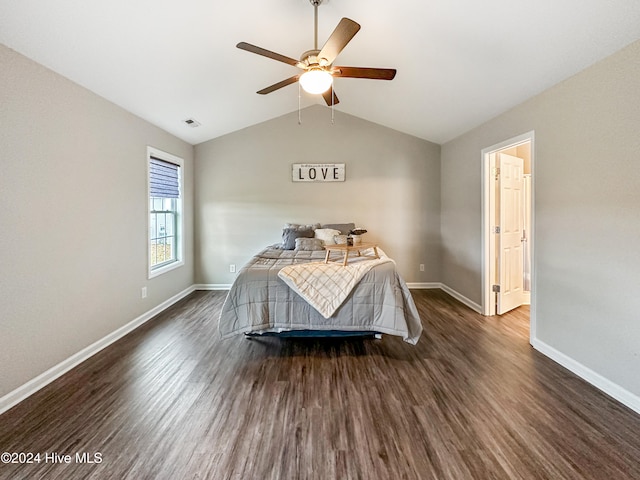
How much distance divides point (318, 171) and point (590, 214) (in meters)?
3.48

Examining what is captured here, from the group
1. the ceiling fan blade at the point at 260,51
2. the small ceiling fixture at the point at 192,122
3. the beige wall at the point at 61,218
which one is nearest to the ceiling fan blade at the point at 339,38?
the ceiling fan blade at the point at 260,51

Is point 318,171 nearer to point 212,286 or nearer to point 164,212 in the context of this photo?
point 164,212

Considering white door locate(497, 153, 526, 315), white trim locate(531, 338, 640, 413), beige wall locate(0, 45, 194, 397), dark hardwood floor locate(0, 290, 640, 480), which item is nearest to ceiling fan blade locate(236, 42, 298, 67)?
beige wall locate(0, 45, 194, 397)

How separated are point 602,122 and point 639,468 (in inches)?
83.7

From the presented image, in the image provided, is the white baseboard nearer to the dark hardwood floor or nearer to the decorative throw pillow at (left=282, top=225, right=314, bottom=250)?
the dark hardwood floor

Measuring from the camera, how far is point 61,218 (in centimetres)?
233

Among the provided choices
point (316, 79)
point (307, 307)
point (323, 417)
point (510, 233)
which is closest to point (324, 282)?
point (307, 307)

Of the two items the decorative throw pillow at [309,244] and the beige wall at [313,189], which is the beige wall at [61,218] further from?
the decorative throw pillow at [309,244]

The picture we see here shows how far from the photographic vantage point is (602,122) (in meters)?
2.09

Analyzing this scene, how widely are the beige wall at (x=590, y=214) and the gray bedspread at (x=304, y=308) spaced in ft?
4.03

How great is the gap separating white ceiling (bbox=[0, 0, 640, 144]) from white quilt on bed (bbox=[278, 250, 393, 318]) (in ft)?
Result: 6.38

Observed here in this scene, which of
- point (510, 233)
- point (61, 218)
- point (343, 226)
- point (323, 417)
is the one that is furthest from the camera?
point (343, 226)

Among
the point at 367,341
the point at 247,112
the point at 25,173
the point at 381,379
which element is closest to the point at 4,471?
the point at 25,173

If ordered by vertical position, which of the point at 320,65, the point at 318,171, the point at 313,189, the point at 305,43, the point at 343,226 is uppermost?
the point at 305,43
